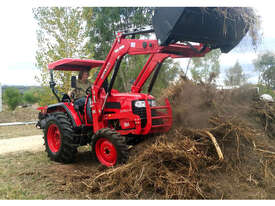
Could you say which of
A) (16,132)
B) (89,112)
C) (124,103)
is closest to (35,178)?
(89,112)

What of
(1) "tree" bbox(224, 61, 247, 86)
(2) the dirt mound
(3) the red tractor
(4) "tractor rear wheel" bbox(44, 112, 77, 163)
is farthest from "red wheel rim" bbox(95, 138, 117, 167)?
(1) "tree" bbox(224, 61, 247, 86)

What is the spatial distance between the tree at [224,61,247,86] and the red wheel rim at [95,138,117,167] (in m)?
2.80

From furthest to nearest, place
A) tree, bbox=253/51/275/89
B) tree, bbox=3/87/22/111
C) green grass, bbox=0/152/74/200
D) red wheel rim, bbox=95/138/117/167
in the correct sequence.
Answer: tree, bbox=3/87/22/111 → tree, bbox=253/51/275/89 → red wheel rim, bbox=95/138/117/167 → green grass, bbox=0/152/74/200

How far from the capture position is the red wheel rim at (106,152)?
4917 mm

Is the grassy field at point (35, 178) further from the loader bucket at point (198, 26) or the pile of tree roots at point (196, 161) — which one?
the loader bucket at point (198, 26)

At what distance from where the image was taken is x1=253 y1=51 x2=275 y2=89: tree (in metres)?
5.25

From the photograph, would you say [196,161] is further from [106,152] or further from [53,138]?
[53,138]

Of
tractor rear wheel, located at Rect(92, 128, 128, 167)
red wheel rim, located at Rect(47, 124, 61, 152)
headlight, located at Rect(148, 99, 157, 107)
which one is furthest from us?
red wheel rim, located at Rect(47, 124, 61, 152)

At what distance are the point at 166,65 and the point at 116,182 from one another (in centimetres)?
777

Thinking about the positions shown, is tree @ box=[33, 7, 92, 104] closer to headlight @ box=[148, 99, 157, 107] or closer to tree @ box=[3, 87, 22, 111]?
headlight @ box=[148, 99, 157, 107]

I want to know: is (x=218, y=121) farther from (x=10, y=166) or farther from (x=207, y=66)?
(x=10, y=166)

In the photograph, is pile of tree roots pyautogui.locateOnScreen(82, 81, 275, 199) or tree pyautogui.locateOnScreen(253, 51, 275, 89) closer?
pile of tree roots pyautogui.locateOnScreen(82, 81, 275, 199)

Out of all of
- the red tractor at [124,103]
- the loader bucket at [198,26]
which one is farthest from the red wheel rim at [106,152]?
the loader bucket at [198,26]

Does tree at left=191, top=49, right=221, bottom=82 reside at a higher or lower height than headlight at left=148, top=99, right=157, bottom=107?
higher
